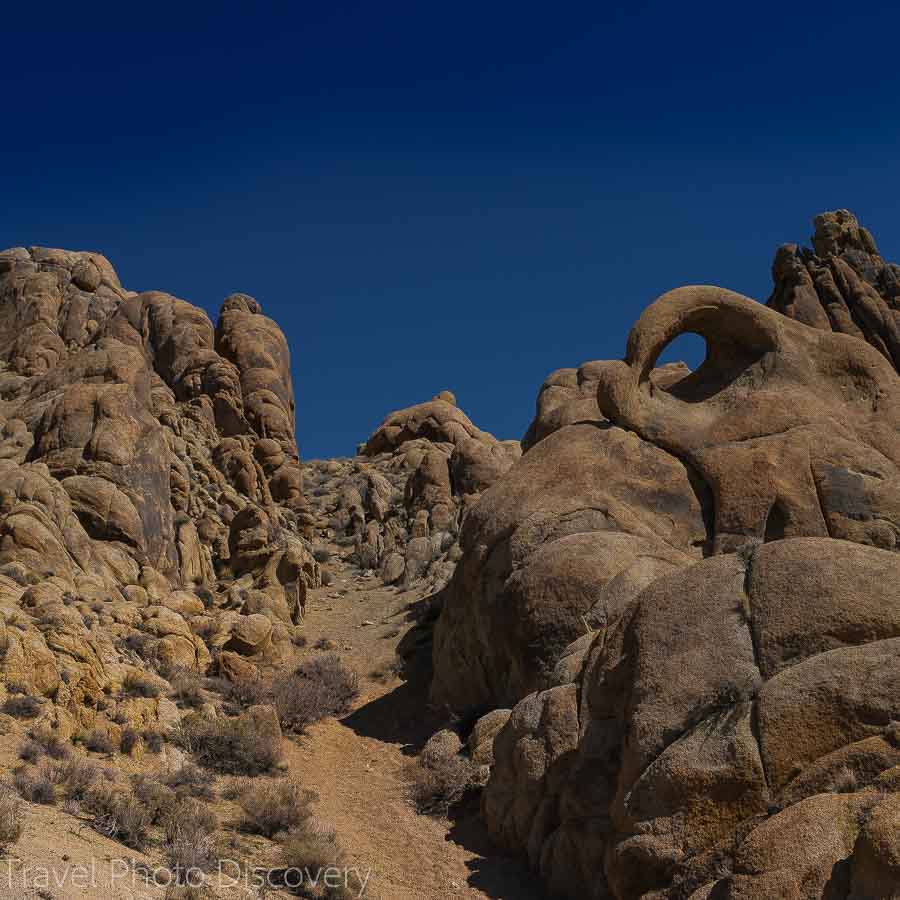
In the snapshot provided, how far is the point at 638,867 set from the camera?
9133 mm

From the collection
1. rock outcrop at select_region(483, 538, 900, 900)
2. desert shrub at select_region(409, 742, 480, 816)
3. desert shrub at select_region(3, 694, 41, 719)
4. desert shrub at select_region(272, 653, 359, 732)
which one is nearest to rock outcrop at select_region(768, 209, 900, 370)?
desert shrub at select_region(272, 653, 359, 732)

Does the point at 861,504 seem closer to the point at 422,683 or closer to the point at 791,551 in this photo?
the point at 791,551

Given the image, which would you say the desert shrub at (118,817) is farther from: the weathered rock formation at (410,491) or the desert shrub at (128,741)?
the weathered rock formation at (410,491)

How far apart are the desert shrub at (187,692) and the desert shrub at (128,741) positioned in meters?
2.55

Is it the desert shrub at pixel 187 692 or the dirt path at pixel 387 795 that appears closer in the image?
the dirt path at pixel 387 795

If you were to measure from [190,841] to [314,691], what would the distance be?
9.12 m

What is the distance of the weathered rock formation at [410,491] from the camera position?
109 feet

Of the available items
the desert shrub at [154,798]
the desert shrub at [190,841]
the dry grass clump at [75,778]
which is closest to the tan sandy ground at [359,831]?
the desert shrub at [190,841]

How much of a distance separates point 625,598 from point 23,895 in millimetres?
9948

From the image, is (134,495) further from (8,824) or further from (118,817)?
(8,824)

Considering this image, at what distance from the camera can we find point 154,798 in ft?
38.4

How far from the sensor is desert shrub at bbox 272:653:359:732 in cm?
1875

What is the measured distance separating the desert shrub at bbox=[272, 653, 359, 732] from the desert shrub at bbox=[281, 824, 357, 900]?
A: 21.3 feet

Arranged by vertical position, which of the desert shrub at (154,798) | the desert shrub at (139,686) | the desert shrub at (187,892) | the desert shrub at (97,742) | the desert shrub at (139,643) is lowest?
the desert shrub at (187,892)
